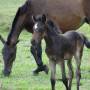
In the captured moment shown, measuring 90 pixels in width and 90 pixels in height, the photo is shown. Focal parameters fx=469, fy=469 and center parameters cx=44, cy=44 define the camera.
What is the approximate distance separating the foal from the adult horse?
2782 mm

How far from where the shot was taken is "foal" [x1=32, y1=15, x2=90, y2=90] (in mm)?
9492

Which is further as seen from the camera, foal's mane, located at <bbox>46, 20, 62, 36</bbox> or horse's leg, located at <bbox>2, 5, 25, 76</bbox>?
horse's leg, located at <bbox>2, 5, 25, 76</bbox>

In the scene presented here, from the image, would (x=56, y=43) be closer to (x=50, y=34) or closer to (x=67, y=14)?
(x=50, y=34)

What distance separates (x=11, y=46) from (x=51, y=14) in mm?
1953

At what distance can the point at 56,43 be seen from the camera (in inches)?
390

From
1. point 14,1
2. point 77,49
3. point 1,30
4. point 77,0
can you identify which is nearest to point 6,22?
point 1,30

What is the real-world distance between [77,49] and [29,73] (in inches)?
139

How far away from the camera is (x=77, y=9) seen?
14.5 metres

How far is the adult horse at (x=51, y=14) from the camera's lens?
13.4 m

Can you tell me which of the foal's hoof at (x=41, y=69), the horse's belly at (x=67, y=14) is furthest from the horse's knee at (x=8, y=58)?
the horse's belly at (x=67, y=14)

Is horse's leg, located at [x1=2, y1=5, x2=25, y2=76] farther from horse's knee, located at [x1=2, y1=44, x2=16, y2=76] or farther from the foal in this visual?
the foal

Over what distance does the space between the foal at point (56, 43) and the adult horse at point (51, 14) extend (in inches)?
110

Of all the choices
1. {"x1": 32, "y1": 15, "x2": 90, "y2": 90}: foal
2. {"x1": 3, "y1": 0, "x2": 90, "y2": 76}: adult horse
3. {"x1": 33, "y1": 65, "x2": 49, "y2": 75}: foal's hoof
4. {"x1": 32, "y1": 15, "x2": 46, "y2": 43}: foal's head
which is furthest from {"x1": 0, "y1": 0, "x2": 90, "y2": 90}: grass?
{"x1": 32, "y1": 15, "x2": 46, "y2": 43}: foal's head

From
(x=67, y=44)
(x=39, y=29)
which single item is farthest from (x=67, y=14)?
(x=39, y=29)
